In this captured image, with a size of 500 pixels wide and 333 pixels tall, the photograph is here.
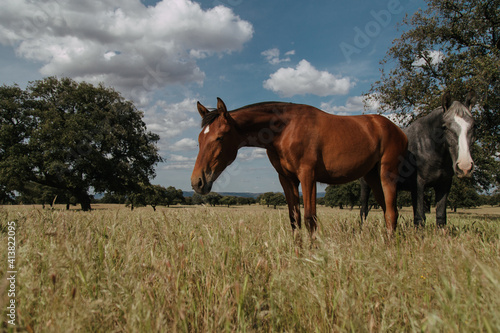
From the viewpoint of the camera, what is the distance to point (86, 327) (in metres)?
1.62

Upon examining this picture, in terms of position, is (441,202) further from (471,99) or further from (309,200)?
(309,200)

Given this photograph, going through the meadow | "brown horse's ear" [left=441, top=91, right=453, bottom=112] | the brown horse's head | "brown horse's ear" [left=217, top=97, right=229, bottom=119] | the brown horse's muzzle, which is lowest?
the meadow

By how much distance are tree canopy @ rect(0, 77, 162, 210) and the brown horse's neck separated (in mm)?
29486

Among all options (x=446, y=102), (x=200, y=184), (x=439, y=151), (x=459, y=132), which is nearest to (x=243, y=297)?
(x=200, y=184)

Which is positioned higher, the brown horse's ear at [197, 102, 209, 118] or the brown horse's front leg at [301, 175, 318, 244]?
the brown horse's ear at [197, 102, 209, 118]

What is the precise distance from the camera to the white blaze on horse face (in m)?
4.82

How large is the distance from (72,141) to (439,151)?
103ft

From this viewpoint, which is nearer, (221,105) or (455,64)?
(221,105)

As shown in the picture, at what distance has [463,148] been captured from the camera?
16.2 ft

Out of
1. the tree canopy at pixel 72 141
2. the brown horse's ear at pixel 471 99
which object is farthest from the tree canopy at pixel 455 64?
the tree canopy at pixel 72 141

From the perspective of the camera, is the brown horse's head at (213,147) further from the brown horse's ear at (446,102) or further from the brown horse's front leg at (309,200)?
the brown horse's ear at (446,102)

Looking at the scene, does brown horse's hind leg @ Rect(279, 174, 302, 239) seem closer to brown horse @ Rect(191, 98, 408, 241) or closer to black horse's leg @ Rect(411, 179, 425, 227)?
brown horse @ Rect(191, 98, 408, 241)

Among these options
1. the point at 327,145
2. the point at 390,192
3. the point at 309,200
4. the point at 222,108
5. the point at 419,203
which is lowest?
the point at 419,203

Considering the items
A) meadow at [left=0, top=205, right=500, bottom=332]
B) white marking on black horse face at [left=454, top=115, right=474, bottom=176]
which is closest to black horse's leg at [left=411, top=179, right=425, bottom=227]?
white marking on black horse face at [left=454, top=115, right=474, bottom=176]
